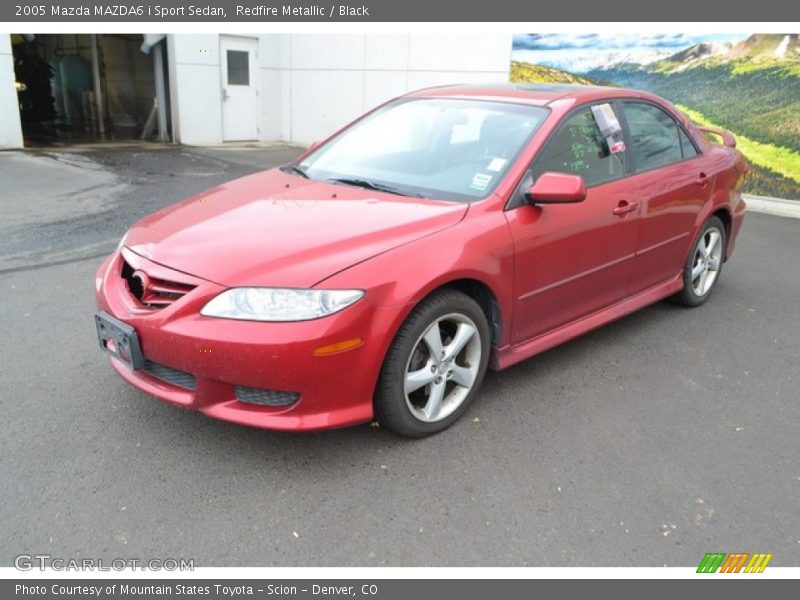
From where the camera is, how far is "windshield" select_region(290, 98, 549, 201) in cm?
365

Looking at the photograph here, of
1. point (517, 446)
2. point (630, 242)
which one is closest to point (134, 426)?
point (517, 446)

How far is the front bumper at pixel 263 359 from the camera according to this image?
273 cm

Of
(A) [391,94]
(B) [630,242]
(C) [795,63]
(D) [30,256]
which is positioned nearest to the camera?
(B) [630,242]

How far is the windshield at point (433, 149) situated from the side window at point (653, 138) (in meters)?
0.88

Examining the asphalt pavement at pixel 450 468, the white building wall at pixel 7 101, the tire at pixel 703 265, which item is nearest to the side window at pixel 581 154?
the asphalt pavement at pixel 450 468

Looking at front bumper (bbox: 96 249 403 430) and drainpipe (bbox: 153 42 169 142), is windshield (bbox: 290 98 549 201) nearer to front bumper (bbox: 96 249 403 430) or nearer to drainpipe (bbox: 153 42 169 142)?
front bumper (bbox: 96 249 403 430)

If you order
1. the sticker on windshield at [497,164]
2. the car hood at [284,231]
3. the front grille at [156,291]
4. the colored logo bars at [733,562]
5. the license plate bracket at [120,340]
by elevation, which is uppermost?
the sticker on windshield at [497,164]

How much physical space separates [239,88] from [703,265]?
11.4 meters

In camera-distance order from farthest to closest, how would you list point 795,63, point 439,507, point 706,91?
point 706,91 → point 795,63 → point 439,507

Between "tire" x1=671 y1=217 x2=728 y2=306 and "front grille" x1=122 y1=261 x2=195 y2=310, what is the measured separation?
145 inches

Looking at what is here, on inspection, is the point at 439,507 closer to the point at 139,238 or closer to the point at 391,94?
the point at 139,238

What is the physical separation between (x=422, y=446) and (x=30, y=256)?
4.38 metres

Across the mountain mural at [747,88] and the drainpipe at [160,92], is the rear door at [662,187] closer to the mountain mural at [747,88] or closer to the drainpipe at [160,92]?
the mountain mural at [747,88]

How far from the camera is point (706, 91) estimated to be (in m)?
9.95
